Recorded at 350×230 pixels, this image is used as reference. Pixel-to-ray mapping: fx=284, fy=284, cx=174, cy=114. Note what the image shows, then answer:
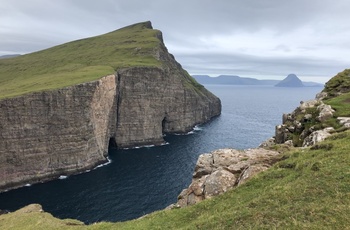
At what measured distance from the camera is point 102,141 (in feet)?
385

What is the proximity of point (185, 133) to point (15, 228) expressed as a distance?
444ft

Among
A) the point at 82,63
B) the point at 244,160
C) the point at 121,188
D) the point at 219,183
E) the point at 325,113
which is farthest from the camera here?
the point at 82,63

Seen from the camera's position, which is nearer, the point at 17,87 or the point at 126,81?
the point at 17,87

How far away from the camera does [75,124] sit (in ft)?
338

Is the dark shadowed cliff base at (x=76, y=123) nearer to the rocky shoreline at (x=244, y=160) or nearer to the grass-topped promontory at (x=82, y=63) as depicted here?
the grass-topped promontory at (x=82, y=63)

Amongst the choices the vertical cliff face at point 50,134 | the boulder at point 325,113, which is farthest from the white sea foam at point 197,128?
the boulder at point 325,113

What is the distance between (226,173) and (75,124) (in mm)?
85916

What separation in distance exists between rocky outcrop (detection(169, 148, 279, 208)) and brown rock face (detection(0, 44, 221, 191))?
7728 centimetres

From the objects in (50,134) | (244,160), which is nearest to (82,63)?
(50,134)

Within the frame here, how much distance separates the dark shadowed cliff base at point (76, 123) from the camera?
9038 centimetres

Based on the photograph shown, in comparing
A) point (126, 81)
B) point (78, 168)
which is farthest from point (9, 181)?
point (126, 81)

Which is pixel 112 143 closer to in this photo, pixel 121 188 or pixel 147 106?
pixel 147 106

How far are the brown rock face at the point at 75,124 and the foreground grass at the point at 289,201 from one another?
248ft

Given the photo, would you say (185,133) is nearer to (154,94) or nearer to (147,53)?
(154,94)
